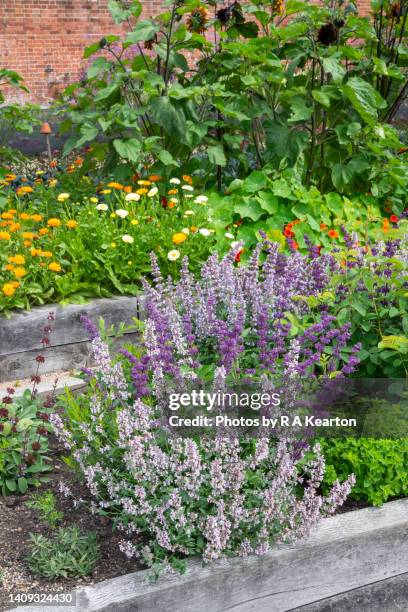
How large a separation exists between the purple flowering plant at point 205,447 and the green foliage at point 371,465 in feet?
0.30

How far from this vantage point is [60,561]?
8.38 feet

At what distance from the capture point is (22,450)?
3.03m

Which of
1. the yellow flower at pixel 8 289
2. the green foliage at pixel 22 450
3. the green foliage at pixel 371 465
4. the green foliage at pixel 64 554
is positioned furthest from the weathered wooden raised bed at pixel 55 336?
the green foliage at pixel 371 465

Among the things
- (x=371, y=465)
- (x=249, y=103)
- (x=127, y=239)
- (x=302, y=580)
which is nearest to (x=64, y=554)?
(x=302, y=580)

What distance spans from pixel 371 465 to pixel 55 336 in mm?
1963

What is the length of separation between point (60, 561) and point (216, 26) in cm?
387

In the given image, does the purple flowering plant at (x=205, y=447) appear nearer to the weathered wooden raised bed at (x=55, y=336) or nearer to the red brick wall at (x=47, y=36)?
the weathered wooden raised bed at (x=55, y=336)

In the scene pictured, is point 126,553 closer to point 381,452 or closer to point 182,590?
point 182,590

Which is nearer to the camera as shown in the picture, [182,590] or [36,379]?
[182,590]

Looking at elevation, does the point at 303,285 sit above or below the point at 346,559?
above

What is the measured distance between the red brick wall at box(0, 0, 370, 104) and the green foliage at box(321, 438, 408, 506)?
11410mm

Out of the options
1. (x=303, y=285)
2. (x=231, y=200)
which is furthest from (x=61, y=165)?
(x=303, y=285)

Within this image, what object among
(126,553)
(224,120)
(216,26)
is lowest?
(126,553)

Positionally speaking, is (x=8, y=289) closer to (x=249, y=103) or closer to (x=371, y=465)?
(x=371, y=465)
